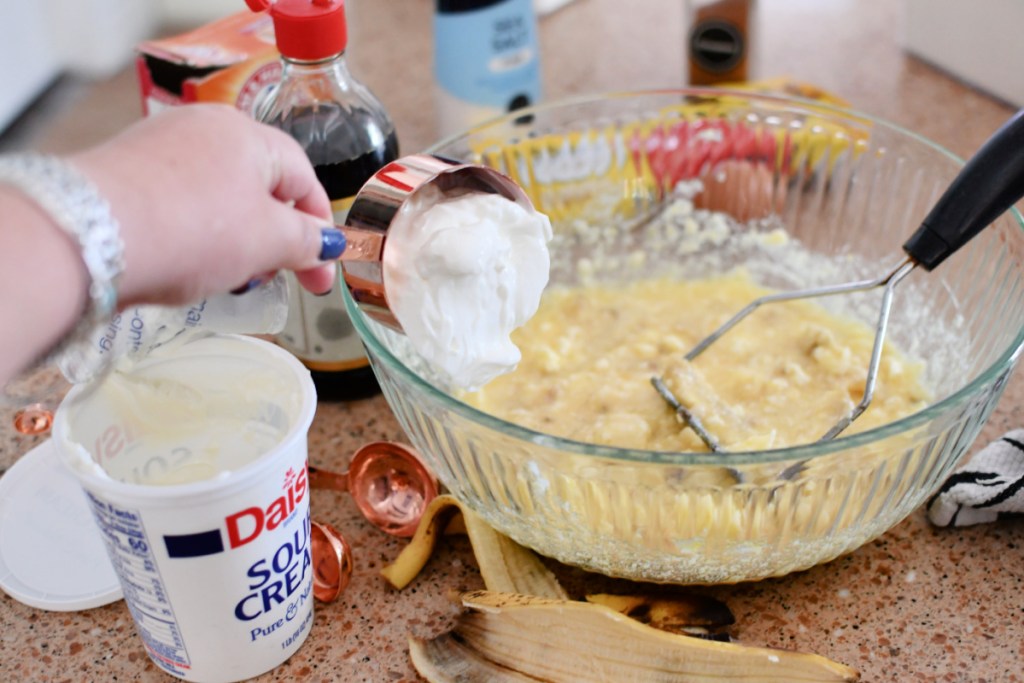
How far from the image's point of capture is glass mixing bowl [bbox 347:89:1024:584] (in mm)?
651

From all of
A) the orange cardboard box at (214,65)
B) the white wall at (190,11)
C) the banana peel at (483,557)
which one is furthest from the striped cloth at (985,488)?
the white wall at (190,11)

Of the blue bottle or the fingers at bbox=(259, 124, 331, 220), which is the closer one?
the fingers at bbox=(259, 124, 331, 220)

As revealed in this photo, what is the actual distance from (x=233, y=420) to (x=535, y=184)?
459 mm

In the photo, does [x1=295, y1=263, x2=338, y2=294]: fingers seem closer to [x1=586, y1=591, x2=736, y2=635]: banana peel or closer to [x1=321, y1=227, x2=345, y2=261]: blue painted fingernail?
[x1=321, y1=227, x2=345, y2=261]: blue painted fingernail

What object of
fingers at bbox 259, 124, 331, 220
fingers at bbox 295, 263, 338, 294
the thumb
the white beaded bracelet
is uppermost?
the white beaded bracelet

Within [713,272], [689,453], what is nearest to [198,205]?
[689,453]

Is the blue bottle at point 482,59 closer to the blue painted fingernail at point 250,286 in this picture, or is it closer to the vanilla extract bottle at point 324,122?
the vanilla extract bottle at point 324,122

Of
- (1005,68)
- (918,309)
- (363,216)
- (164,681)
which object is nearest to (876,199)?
(918,309)

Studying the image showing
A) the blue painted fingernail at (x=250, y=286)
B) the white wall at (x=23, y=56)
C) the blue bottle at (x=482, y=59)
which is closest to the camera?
the blue painted fingernail at (x=250, y=286)

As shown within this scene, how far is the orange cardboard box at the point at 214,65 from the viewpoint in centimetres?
101

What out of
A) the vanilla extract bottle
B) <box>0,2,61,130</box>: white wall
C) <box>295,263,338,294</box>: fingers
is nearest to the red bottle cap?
the vanilla extract bottle

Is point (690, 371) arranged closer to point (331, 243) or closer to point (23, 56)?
point (331, 243)

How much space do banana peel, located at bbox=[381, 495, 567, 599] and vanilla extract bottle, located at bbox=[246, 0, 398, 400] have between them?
21 centimetres

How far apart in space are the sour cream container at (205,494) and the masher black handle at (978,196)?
0.47 m
